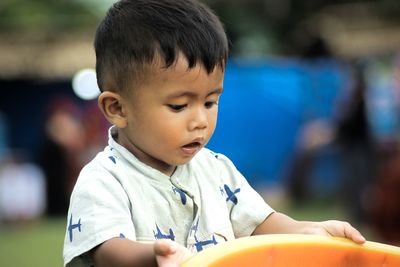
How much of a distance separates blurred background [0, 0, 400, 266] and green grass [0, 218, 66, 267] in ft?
0.07

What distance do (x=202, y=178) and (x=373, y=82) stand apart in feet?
33.5

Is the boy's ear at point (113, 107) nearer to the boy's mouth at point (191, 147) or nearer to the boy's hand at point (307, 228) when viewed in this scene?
the boy's mouth at point (191, 147)

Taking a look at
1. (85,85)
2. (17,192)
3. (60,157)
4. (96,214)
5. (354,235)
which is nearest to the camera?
(96,214)

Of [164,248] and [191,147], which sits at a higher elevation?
[191,147]

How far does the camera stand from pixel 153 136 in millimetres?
2199

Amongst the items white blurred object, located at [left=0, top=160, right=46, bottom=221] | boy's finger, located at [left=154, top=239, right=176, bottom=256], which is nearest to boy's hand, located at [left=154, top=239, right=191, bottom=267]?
boy's finger, located at [left=154, top=239, right=176, bottom=256]

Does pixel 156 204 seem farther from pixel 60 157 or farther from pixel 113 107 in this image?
pixel 60 157

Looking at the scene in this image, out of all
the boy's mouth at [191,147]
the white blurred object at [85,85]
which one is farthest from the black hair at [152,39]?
the white blurred object at [85,85]

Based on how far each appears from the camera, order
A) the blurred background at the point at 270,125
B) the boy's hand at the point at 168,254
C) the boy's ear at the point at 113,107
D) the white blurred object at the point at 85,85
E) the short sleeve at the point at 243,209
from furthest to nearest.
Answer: the white blurred object at the point at 85,85, the blurred background at the point at 270,125, the short sleeve at the point at 243,209, the boy's ear at the point at 113,107, the boy's hand at the point at 168,254

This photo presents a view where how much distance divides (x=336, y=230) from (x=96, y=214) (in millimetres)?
620

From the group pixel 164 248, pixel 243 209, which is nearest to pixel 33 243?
pixel 243 209

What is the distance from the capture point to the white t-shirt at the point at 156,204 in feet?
6.78

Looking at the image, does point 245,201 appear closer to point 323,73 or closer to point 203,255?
point 203,255

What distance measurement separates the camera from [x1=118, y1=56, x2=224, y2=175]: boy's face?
2.13 meters
